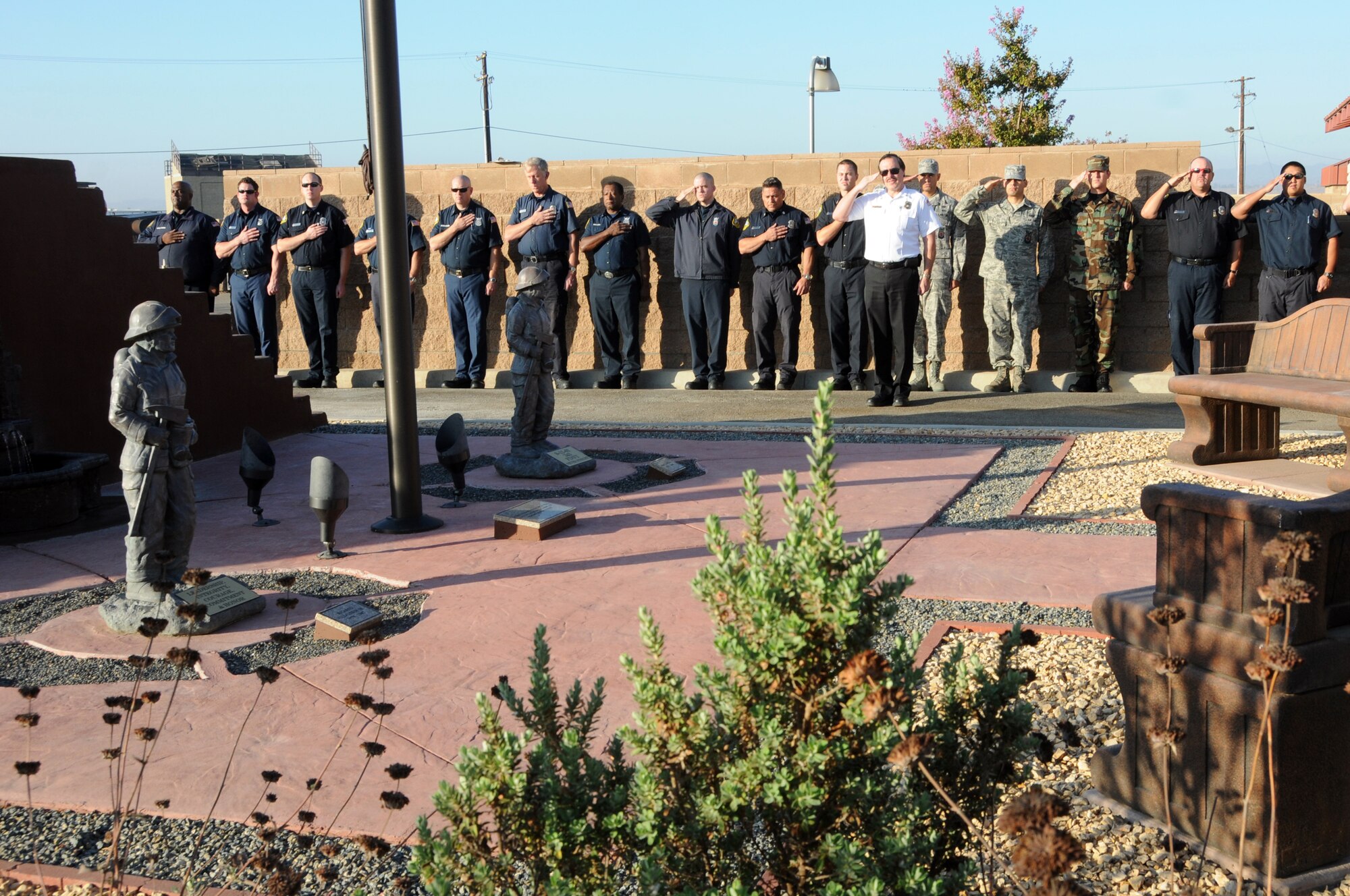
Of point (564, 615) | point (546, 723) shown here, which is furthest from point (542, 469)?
point (546, 723)

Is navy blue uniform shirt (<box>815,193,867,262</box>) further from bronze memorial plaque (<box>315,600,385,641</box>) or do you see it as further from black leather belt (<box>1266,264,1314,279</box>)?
bronze memorial plaque (<box>315,600,385,641</box>)

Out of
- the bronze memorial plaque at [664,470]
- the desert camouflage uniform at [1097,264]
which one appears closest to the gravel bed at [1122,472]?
the bronze memorial plaque at [664,470]

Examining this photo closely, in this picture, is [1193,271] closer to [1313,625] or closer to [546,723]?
[1313,625]

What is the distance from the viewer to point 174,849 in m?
3.52

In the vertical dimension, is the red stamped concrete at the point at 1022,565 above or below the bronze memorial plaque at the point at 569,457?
below

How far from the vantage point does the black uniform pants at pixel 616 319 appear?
13484 mm

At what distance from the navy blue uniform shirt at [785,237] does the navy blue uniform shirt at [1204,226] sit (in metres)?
3.36

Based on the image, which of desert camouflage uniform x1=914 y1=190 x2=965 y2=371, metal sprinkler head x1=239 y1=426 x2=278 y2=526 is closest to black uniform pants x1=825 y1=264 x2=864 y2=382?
desert camouflage uniform x1=914 y1=190 x2=965 y2=371

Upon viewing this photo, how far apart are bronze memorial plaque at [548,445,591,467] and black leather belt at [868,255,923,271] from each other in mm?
3696

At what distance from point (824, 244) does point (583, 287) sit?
308 cm

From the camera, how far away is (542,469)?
8578 mm

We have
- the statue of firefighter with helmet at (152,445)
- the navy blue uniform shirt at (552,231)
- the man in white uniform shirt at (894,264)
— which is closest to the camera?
the statue of firefighter with helmet at (152,445)

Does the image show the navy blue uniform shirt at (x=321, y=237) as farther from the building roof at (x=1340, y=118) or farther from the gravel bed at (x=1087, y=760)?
the building roof at (x=1340, y=118)

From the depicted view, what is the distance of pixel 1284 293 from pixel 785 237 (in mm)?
4505
